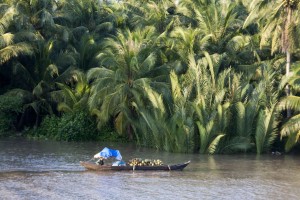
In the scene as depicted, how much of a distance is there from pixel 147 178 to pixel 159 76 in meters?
9.30

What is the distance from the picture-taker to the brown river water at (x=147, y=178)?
17984 mm

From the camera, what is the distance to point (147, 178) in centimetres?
2067

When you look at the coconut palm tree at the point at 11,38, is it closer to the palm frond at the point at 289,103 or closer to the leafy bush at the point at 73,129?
the leafy bush at the point at 73,129

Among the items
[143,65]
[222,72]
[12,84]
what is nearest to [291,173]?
[222,72]

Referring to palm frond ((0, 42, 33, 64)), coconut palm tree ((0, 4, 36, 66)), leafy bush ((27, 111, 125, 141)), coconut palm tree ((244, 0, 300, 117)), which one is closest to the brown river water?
leafy bush ((27, 111, 125, 141))

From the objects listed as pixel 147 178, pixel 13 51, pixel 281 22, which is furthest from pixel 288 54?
pixel 13 51

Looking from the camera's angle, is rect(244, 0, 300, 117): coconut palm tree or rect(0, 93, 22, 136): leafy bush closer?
rect(244, 0, 300, 117): coconut palm tree

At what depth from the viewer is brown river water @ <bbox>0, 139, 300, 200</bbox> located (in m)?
18.0

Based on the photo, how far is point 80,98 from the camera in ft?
102

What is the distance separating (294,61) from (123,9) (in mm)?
13738

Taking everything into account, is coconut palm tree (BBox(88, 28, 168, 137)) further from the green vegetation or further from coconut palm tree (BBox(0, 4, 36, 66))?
coconut palm tree (BBox(0, 4, 36, 66))

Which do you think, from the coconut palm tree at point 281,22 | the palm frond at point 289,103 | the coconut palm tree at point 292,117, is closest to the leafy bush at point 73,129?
the palm frond at point 289,103

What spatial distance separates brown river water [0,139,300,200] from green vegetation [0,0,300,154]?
4.81 ft

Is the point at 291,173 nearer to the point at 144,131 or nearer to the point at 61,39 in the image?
the point at 144,131
